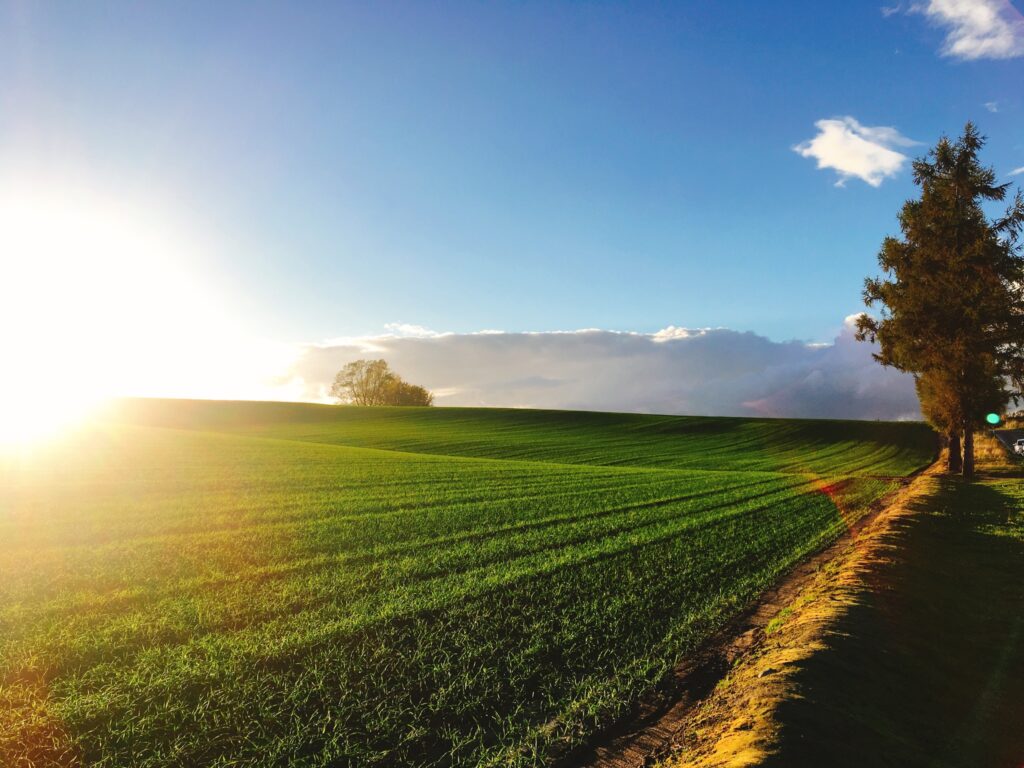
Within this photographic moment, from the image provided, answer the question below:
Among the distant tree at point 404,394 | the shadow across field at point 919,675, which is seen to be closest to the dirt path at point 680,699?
the shadow across field at point 919,675

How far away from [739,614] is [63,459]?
34.7 meters

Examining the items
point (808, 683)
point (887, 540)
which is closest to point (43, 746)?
point (808, 683)

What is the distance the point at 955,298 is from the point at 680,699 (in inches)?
1256

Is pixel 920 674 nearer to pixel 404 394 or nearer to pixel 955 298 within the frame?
pixel 955 298

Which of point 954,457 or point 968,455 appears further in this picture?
point 954,457

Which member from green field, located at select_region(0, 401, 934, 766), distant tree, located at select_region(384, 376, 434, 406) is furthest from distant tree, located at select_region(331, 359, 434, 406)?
green field, located at select_region(0, 401, 934, 766)

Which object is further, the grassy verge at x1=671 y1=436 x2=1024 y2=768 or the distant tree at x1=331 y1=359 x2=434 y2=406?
the distant tree at x1=331 y1=359 x2=434 y2=406

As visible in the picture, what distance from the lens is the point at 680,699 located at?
698cm

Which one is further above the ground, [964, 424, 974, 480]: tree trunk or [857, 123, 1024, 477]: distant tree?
[857, 123, 1024, 477]: distant tree

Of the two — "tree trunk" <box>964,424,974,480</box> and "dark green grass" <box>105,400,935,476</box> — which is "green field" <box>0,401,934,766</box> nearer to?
"tree trunk" <box>964,424,974,480</box>

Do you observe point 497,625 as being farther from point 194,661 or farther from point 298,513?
point 298,513

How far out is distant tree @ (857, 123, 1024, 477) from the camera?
29.3 m

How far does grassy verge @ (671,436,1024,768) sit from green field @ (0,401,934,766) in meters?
1.11

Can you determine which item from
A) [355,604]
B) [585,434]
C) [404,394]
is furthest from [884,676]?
[404,394]
